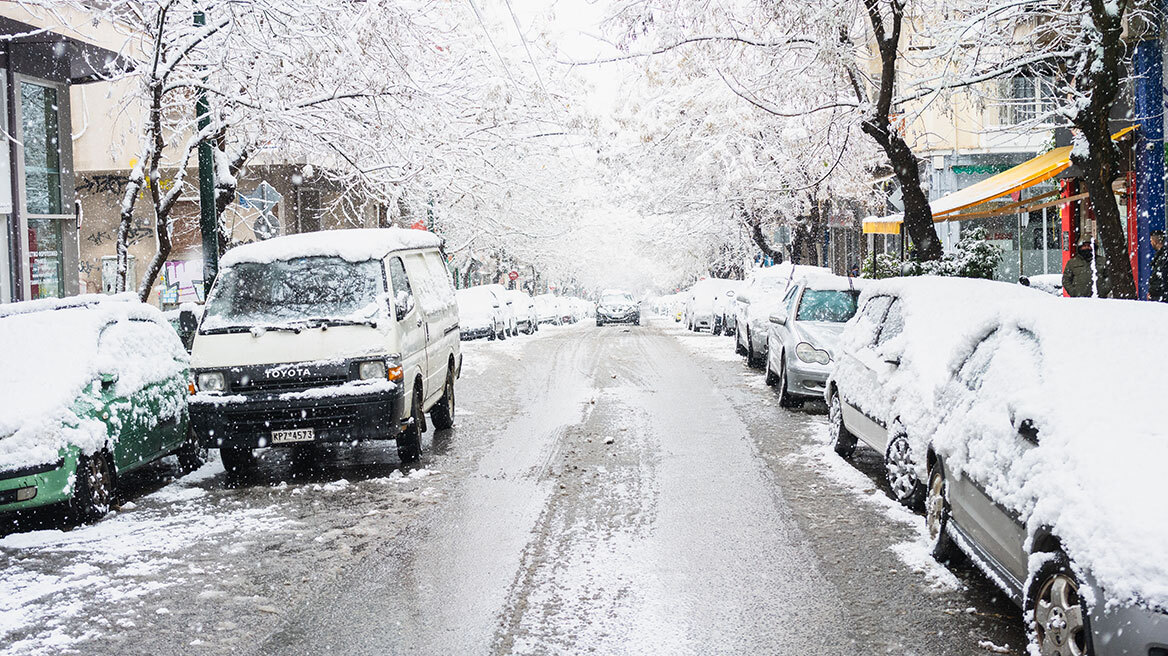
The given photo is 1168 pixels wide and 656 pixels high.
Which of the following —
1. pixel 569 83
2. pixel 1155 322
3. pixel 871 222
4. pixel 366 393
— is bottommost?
pixel 366 393

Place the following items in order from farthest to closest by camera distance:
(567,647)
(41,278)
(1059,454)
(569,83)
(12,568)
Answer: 1. (569,83)
2. (41,278)
3. (12,568)
4. (567,647)
5. (1059,454)

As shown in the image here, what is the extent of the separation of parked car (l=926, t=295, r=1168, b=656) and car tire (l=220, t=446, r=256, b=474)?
6.30m

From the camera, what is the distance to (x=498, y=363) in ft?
74.0

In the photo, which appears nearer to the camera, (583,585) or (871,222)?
(583,585)

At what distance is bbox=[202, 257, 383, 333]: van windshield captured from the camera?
9.98m

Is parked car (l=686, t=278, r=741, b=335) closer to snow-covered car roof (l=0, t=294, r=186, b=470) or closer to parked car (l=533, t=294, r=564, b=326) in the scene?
parked car (l=533, t=294, r=564, b=326)

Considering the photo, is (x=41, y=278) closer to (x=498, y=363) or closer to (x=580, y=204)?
(x=498, y=363)

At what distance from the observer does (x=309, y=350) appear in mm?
9570

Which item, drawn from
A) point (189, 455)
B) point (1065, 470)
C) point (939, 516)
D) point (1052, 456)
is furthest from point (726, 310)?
point (1065, 470)

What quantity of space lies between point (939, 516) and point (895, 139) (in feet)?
34.4

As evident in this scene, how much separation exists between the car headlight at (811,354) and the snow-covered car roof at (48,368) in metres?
7.41

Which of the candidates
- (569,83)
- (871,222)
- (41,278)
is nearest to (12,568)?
(41,278)

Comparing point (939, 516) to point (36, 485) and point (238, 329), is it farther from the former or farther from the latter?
point (238, 329)

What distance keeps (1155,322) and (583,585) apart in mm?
3241
